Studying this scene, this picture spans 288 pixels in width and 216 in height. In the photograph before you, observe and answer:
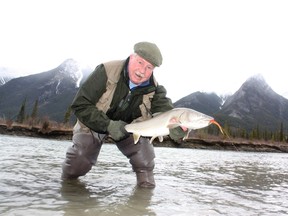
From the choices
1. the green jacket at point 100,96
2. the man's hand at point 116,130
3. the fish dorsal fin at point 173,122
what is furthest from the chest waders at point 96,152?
the fish dorsal fin at point 173,122

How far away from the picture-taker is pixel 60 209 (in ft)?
10.9

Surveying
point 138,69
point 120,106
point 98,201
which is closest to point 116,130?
point 120,106

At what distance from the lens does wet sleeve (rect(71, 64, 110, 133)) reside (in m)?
4.53

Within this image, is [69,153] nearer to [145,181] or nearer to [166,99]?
[145,181]

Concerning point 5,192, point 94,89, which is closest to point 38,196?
point 5,192

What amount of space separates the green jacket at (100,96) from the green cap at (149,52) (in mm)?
361

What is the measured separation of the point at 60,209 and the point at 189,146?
46048mm

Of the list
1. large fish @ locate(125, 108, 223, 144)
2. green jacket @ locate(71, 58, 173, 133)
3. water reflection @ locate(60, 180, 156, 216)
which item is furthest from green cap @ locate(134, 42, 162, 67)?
water reflection @ locate(60, 180, 156, 216)

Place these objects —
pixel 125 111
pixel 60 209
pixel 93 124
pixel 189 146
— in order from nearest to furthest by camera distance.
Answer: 1. pixel 60 209
2. pixel 93 124
3. pixel 125 111
4. pixel 189 146

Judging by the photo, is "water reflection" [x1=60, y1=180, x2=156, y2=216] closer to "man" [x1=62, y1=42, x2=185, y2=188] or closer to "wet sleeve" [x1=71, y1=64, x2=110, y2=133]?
"man" [x1=62, y1=42, x2=185, y2=188]

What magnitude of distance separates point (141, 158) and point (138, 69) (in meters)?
1.58

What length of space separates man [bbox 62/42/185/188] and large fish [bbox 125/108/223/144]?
0.76 feet

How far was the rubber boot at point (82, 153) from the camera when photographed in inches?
201

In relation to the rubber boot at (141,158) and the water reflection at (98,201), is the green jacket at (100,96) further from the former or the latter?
the water reflection at (98,201)
